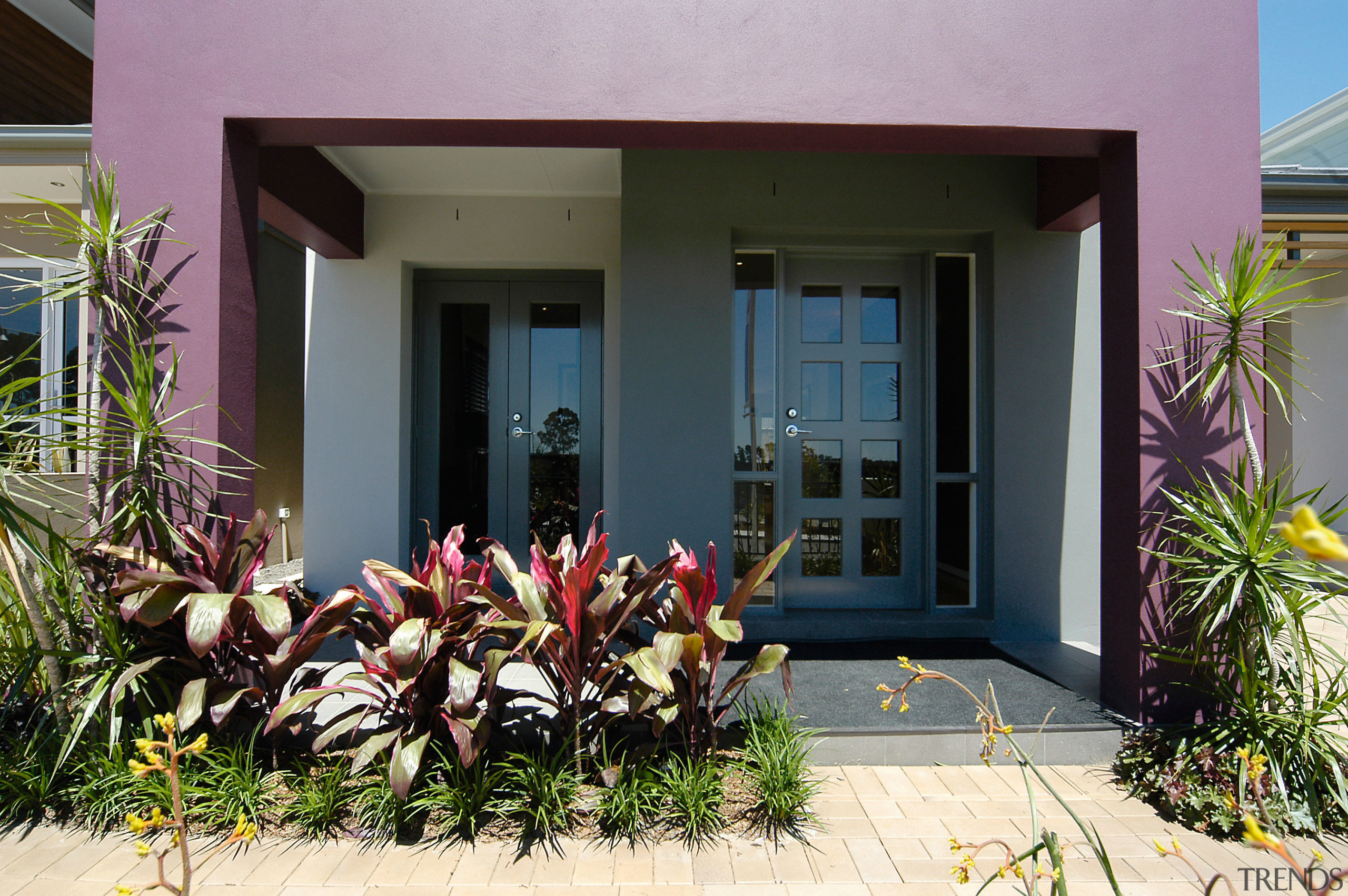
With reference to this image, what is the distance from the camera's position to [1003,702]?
2.85 metres

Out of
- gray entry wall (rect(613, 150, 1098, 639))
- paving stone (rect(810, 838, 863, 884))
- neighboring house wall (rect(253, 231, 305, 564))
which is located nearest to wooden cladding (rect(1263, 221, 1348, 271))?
gray entry wall (rect(613, 150, 1098, 639))

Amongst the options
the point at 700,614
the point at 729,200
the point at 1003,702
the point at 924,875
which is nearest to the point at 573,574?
the point at 700,614

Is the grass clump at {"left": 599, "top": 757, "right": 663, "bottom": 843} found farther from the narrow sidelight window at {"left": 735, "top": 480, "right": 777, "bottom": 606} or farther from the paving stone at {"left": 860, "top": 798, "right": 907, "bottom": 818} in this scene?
the narrow sidelight window at {"left": 735, "top": 480, "right": 777, "bottom": 606}

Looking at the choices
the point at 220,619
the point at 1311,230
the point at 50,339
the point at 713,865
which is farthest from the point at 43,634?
the point at 1311,230

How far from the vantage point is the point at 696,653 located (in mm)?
2127

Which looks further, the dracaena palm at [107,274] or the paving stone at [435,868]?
the dracaena palm at [107,274]

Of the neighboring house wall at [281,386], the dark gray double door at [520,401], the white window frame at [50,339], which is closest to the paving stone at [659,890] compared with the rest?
the dark gray double door at [520,401]

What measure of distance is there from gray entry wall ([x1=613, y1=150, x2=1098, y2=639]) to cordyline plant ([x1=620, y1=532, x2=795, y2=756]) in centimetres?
142

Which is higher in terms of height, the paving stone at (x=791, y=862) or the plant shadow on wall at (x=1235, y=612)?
the plant shadow on wall at (x=1235, y=612)

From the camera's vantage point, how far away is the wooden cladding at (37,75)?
190 inches

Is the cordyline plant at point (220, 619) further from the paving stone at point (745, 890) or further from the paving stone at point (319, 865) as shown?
the paving stone at point (745, 890)

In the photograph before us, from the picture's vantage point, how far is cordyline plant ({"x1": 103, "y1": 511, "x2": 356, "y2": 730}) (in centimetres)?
209

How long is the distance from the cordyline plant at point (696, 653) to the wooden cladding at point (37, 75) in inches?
213

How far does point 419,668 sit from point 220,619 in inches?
23.9
